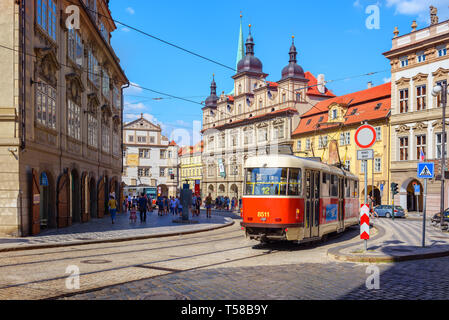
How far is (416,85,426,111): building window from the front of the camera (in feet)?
151

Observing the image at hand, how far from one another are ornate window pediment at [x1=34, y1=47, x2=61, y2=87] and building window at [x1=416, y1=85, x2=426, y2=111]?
118ft

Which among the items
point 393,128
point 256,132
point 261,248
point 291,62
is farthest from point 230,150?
point 261,248

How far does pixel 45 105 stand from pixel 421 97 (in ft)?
122

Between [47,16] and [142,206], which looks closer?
[47,16]

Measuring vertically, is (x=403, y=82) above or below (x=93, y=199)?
above

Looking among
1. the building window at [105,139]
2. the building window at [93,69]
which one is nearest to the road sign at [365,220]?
the building window at [93,69]

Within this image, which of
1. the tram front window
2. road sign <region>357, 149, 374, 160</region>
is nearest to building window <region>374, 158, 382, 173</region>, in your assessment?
the tram front window

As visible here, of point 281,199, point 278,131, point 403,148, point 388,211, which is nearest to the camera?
point 281,199

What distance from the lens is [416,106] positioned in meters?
46.7

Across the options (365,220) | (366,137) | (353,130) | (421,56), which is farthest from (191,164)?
(366,137)

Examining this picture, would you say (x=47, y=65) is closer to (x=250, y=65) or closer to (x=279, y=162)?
(x=279, y=162)

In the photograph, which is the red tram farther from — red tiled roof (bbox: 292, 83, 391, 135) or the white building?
the white building

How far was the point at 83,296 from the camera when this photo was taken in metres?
7.66
